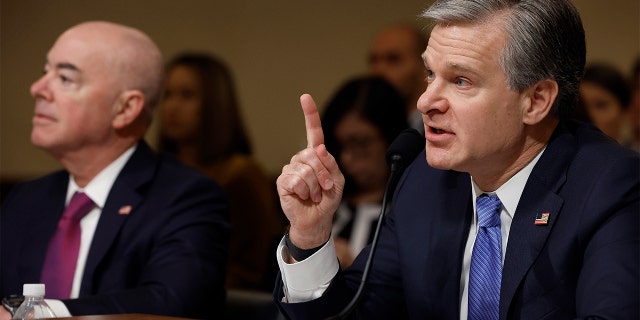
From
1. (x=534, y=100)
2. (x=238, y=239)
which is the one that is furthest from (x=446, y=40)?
(x=238, y=239)

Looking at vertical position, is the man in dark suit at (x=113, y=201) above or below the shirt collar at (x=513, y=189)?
below

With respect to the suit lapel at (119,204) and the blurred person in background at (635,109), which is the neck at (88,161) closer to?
the suit lapel at (119,204)

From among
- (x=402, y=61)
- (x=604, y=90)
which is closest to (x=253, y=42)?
(x=402, y=61)

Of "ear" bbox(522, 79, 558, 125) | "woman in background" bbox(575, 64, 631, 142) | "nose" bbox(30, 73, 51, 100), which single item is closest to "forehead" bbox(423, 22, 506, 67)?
"ear" bbox(522, 79, 558, 125)

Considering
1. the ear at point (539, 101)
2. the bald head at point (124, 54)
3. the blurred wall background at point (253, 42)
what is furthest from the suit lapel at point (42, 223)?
the blurred wall background at point (253, 42)

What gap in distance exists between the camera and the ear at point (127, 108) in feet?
11.6

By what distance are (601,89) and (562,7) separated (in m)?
3.30

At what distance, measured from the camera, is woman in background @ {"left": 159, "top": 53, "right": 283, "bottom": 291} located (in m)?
4.72

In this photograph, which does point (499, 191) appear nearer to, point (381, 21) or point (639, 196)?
point (639, 196)

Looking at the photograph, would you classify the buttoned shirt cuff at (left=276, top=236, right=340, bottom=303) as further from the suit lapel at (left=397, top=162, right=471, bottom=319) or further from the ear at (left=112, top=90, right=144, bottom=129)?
the ear at (left=112, top=90, right=144, bottom=129)

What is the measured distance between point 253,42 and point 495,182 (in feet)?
13.6

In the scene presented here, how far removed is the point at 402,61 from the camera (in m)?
5.36

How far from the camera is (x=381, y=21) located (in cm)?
627

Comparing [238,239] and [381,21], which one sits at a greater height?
[381,21]
